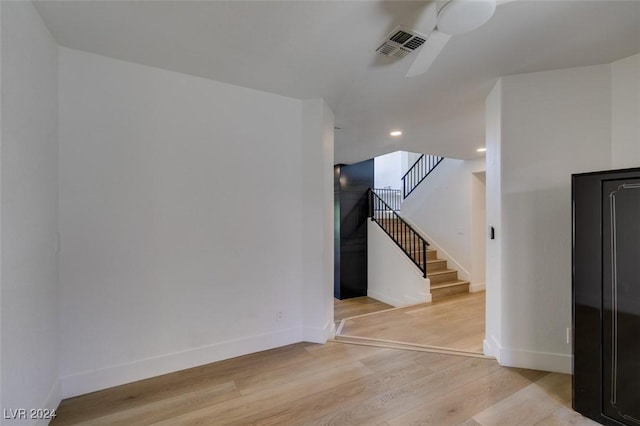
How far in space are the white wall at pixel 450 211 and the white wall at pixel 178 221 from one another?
13.1 feet

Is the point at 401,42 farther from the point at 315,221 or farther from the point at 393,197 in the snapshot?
the point at 393,197

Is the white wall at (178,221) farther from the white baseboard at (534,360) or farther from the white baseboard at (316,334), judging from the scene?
the white baseboard at (534,360)

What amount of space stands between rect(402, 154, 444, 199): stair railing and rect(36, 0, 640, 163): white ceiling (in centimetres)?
416

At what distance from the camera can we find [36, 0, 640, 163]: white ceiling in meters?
1.64

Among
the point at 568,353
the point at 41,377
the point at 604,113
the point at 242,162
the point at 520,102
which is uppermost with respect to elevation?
the point at 520,102

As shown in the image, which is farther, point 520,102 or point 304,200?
point 304,200

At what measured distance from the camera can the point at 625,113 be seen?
85.9 inches

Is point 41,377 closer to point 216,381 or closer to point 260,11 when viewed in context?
point 216,381

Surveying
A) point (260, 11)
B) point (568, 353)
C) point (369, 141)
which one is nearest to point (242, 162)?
point (260, 11)

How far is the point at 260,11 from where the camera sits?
166 cm

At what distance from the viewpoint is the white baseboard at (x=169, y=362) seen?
206cm

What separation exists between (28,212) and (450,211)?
6.48 m

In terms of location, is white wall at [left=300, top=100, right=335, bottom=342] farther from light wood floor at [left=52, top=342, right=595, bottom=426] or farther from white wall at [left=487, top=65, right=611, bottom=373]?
white wall at [left=487, top=65, right=611, bottom=373]

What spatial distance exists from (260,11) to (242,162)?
132 centimetres
